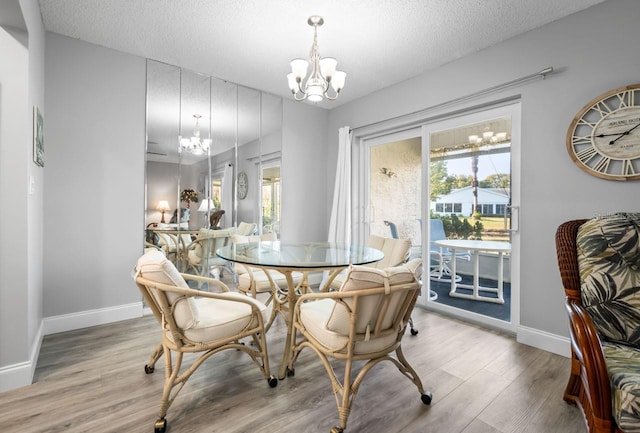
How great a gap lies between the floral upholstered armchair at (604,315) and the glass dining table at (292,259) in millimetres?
1103

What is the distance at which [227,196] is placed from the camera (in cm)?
379

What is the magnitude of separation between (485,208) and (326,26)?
2.23 m

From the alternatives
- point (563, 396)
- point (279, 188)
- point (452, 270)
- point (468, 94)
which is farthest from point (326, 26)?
point (563, 396)

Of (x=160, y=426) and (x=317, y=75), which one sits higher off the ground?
(x=317, y=75)

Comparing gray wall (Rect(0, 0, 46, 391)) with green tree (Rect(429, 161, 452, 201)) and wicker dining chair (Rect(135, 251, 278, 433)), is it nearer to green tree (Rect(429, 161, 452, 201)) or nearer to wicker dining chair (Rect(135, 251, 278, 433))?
wicker dining chair (Rect(135, 251, 278, 433))

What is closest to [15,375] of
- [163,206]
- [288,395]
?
[288,395]

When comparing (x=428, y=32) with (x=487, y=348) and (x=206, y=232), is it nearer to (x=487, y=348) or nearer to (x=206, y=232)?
(x=487, y=348)

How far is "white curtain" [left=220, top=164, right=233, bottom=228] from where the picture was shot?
3748mm

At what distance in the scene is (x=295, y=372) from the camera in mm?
2055

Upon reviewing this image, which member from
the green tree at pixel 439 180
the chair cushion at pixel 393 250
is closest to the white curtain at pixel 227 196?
the chair cushion at pixel 393 250

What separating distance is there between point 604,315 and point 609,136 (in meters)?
1.33

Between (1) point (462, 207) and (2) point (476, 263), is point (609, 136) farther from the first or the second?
(2) point (476, 263)

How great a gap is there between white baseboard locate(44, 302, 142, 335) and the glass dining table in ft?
4.70

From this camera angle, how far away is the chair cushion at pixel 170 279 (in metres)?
1.49
